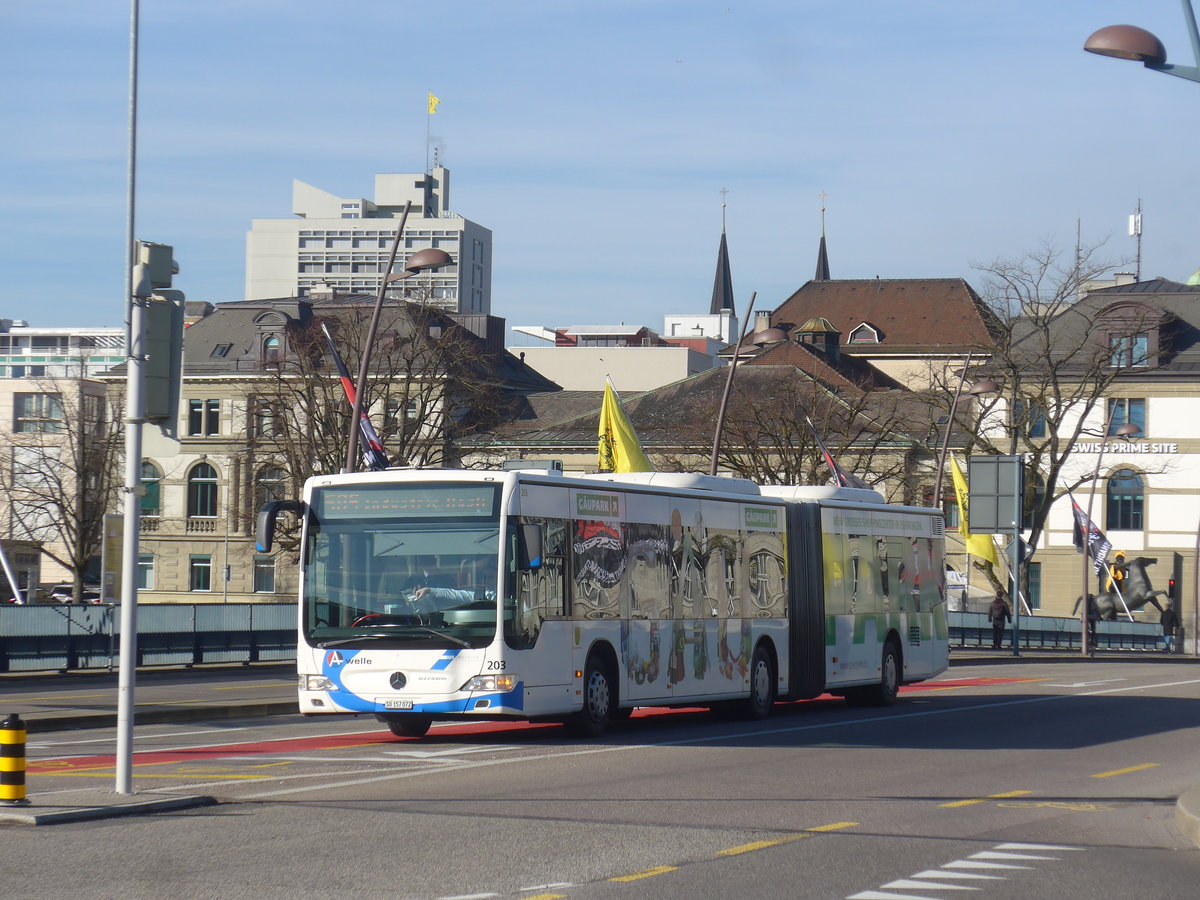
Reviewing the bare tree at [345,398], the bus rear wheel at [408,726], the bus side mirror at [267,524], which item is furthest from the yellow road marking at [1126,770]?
the bare tree at [345,398]

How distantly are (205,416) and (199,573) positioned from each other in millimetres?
7916

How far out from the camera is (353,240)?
172 meters

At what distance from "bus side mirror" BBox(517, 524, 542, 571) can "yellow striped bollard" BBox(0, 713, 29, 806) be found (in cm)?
656

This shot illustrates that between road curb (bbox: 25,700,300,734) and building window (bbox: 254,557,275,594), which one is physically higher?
building window (bbox: 254,557,275,594)

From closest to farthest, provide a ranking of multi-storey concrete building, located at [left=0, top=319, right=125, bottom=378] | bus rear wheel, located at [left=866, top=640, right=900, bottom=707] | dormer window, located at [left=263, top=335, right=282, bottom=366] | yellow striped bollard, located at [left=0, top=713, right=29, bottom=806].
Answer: yellow striped bollard, located at [left=0, top=713, right=29, bottom=806] → bus rear wheel, located at [left=866, top=640, right=900, bottom=707] → dormer window, located at [left=263, top=335, right=282, bottom=366] → multi-storey concrete building, located at [left=0, top=319, right=125, bottom=378]

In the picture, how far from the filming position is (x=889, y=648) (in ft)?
87.3

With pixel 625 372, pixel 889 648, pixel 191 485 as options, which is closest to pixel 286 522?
pixel 191 485

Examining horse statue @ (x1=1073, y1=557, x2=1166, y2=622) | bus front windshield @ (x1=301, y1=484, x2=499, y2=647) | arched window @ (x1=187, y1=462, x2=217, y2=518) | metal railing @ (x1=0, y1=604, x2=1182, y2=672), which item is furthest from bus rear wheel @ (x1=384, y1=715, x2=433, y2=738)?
arched window @ (x1=187, y1=462, x2=217, y2=518)

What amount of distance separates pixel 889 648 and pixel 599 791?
1381cm

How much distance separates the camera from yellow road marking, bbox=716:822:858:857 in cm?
1041

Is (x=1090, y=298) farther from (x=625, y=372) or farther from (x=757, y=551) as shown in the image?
(x=757, y=551)

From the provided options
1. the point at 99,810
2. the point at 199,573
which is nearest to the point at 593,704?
the point at 99,810

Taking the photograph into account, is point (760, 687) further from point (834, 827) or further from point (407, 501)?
point (834, 827)

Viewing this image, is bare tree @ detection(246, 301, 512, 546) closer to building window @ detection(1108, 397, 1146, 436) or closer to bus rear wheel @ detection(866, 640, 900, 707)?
building window @ detection(1108, 397, 1146, 436)
